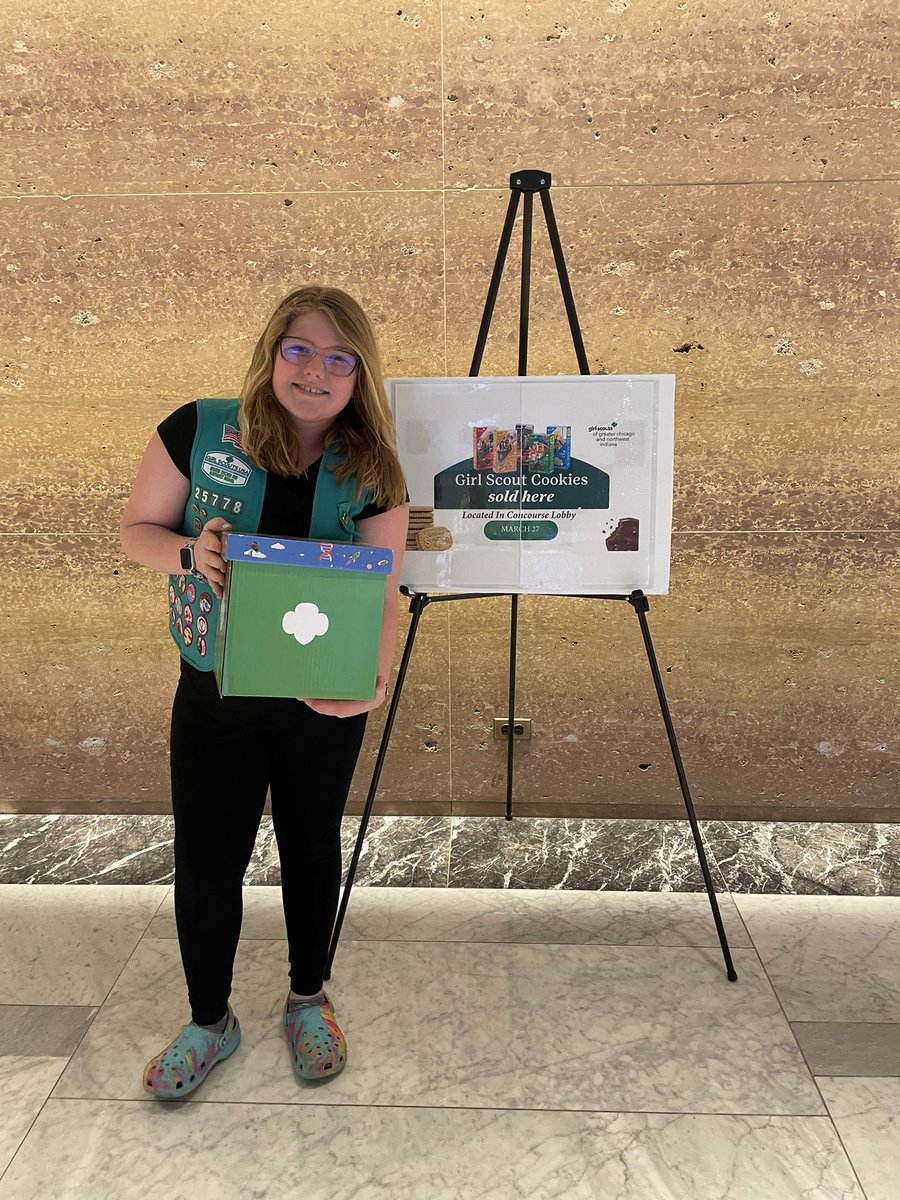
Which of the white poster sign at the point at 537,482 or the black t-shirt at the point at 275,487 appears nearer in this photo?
the black t-shirt at the point at 275,487

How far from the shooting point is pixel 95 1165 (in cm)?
161

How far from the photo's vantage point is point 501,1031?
1941 millimetres

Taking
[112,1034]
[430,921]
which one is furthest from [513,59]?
[112,1034]

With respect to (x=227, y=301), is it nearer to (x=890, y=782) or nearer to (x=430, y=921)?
(x=430, y=921)

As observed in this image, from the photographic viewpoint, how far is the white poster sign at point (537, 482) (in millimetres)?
2020

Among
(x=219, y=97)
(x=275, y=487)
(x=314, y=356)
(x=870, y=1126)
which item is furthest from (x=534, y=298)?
(x=870, y=1126)

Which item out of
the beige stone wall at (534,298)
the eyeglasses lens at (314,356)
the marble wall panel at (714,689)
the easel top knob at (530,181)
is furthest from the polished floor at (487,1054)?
the easel top knob at (530,181)

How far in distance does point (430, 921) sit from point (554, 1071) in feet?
1.99

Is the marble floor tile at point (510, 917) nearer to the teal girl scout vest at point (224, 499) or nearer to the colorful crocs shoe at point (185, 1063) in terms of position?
the colorful crocs shoe at point (185, 1063)

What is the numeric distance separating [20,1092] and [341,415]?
1581 mm

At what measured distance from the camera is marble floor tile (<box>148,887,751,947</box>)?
228 centimetres

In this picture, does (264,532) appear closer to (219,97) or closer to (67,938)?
(67,938)

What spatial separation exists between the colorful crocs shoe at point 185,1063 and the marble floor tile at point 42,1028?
0.84 ft

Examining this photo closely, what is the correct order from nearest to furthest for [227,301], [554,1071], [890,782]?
1. [554,1071]
2. [227,301]
3. [890,782]
